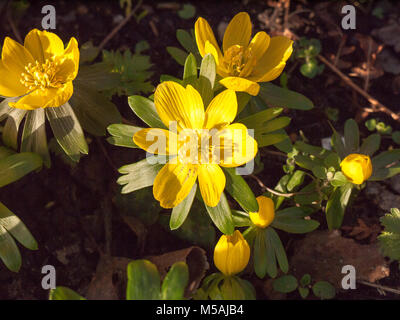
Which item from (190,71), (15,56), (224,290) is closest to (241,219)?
(224,290)

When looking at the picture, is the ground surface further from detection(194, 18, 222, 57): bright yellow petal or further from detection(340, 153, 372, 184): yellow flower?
detection(194, 18, 222, 57): bright yellow petal

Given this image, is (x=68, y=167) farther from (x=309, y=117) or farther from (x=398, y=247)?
(x=398, y=247)

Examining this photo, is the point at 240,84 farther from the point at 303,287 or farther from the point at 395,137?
the point at 395,137

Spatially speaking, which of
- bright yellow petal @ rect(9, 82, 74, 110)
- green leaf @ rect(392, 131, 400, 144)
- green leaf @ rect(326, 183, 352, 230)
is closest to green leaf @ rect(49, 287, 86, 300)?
bright yellow petal @ rect(9, 82, 74, 110)

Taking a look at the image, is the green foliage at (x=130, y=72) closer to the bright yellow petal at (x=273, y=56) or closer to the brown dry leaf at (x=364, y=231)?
the bright yellow petal at (x=273, y=56)

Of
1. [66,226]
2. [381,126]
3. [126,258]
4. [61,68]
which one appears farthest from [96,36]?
[381,126]

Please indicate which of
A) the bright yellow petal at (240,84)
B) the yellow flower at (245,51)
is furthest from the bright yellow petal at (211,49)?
the bright yellow petal at (240,84)
